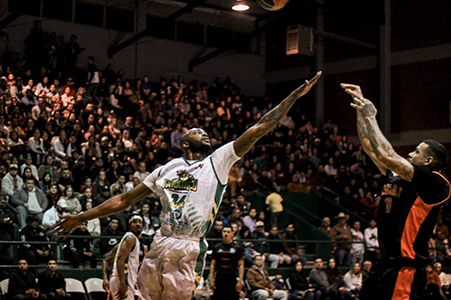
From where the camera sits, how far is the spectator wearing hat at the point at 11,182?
14.2 meters

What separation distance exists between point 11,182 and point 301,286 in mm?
6824

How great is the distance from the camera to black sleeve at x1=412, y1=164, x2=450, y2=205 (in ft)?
16.5

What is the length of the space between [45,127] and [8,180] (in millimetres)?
2846

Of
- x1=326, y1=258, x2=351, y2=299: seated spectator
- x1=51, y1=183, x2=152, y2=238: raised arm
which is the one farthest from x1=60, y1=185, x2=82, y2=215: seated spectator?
x1=51, y1=183, x2=152, y2=238: raised arm

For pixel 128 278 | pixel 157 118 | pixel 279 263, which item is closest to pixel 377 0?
pixel 157 118

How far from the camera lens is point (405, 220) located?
521 cm

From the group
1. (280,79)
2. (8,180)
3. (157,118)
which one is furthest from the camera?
(280,79)

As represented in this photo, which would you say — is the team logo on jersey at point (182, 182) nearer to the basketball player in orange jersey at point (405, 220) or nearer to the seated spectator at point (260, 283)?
the basketball player in orange jersey at point (405, 220)

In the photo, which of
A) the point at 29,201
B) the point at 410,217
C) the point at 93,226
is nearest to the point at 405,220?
the point at 410,217

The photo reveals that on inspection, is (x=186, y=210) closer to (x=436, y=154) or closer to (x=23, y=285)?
(x=436, y=154)

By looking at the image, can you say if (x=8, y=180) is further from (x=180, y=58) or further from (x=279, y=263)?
(x=180, y=58)

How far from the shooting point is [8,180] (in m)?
14.3

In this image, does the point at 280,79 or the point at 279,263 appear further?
the point at 280,79

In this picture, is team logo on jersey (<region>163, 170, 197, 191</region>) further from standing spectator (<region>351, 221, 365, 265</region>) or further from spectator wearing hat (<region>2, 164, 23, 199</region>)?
standing spectator (<region>351, 221, 365, 265</region>)
